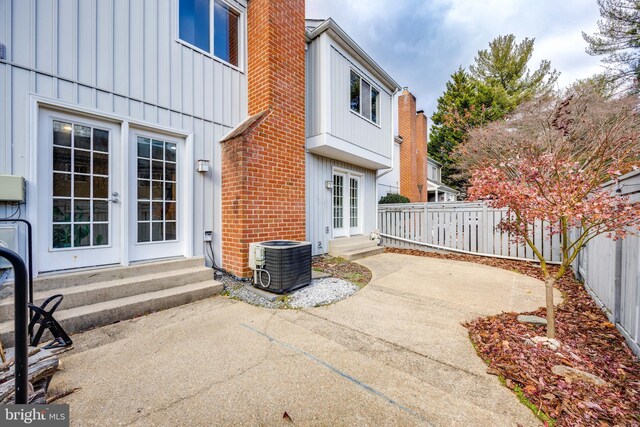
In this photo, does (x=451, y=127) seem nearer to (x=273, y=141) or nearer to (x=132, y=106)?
(x=273, y=141)

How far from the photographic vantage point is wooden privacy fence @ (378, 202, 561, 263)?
6758mm

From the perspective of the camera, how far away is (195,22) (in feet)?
16.3

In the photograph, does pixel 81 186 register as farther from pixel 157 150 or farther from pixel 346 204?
pixel 346 204

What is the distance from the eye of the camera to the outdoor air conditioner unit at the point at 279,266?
410 cm

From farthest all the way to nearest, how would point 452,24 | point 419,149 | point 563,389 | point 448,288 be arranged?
point 419,149
point 452,24
point 448,288
point 563,389

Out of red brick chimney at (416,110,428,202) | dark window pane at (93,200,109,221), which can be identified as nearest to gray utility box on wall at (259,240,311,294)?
dark window pane at (93,200,109,221)

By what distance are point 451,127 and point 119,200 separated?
2194cm

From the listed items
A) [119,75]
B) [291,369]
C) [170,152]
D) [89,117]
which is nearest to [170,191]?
[170,152]

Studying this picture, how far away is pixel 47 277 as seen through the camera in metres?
3.27

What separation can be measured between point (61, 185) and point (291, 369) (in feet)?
12.6

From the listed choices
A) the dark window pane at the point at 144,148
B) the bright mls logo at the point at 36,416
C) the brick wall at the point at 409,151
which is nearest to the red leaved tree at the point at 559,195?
the bright mls logo at the point at 36,416

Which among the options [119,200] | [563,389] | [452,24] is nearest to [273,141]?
[119,200]

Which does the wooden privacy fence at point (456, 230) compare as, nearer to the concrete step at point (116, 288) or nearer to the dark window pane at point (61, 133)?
the concrete step at point (116, 288)

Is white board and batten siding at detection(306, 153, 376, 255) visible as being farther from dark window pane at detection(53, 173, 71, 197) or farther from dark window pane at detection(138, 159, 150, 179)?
dark window pane at detection(53, 173, 71, 197)
